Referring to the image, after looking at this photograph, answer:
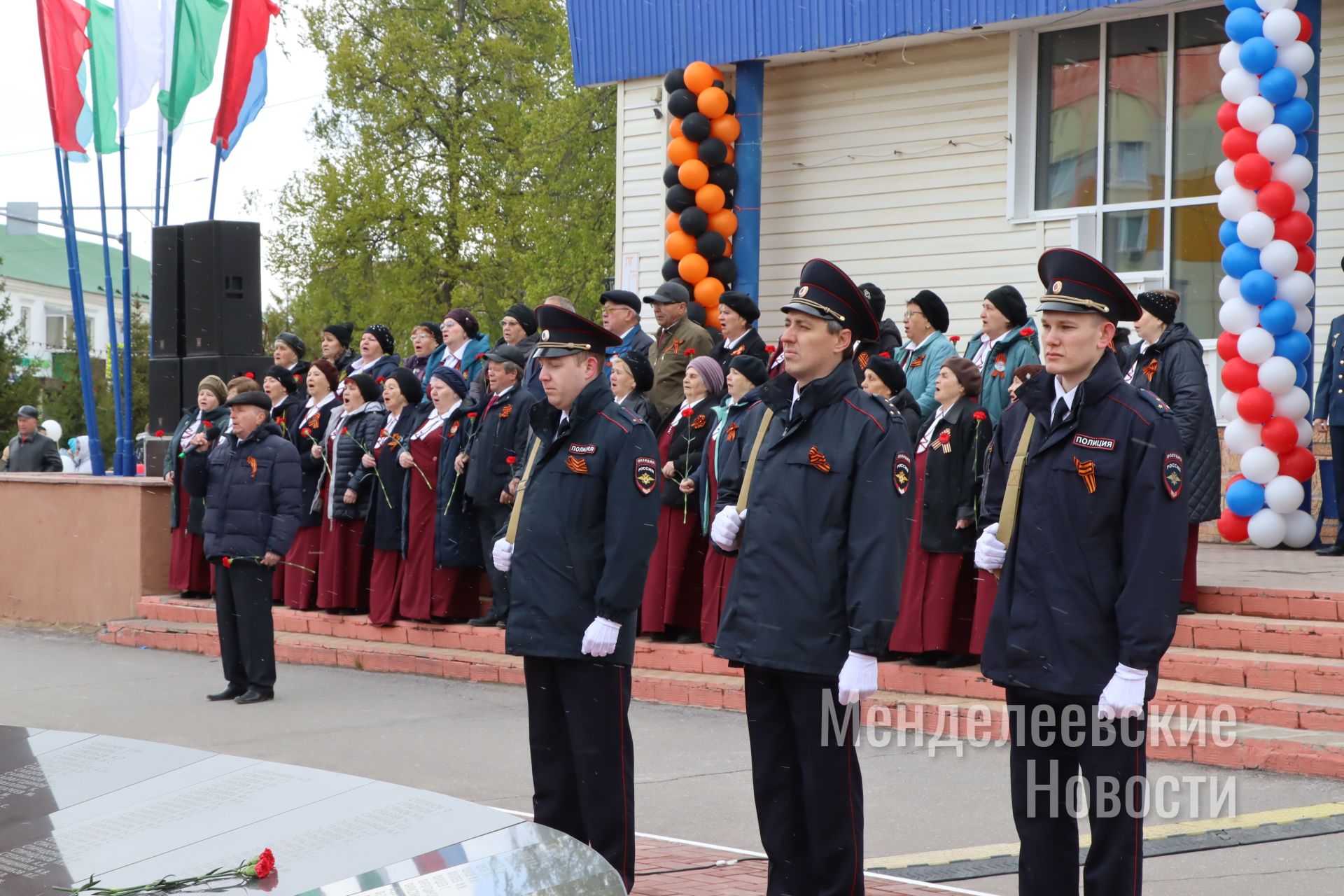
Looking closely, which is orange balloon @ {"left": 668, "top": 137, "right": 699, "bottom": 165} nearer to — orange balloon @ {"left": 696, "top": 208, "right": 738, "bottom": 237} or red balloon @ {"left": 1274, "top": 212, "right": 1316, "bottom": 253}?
orange balloon @ {"left": 696, "top": 208, "right": 738, "bottom": 237}

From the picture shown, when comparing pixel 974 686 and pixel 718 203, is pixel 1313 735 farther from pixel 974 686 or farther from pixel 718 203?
pixel 718 203

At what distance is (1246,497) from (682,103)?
681 centimetres

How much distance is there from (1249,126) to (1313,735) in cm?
521

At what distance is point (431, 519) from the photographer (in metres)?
11.6

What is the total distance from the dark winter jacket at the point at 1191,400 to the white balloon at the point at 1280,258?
65.8 inches

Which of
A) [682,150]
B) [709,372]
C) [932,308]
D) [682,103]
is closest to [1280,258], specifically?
[932,308]

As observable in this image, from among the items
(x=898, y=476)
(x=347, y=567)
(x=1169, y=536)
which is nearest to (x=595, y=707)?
(x=898, y=476)

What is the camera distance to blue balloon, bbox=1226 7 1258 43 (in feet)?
36.7

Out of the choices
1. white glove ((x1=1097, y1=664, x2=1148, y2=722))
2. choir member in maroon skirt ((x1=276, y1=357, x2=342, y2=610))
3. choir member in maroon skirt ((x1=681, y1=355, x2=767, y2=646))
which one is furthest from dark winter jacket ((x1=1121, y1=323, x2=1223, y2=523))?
choir member in maroon skirt ((x1=276, y1=357, x2=342, y2=610))

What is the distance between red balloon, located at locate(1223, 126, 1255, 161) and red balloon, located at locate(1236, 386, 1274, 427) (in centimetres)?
170

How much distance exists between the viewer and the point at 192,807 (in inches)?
128

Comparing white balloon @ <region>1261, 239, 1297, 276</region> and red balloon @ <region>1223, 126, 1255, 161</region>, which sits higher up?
red balloon @ <region>1223, 126, 1255, 161</region>

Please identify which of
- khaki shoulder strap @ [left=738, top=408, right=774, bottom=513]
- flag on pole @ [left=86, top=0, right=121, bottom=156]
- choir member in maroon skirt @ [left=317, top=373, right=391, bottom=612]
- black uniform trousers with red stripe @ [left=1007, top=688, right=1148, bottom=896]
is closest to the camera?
black uniform trousers with red stripe @ [left=1007, top=688, right=1148, bottom=896]

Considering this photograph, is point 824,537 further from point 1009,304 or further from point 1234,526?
point 1234,526
